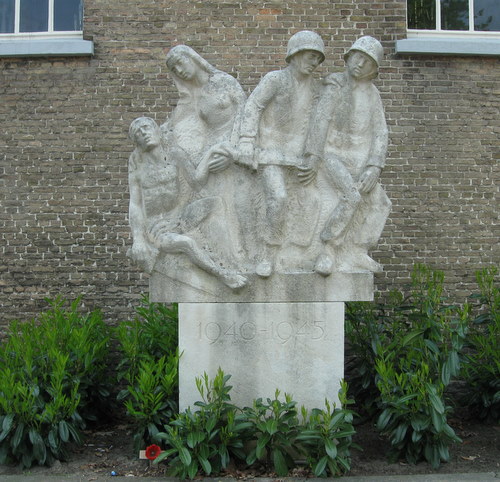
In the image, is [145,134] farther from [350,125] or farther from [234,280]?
[350,125]

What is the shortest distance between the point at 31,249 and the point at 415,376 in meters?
5.76

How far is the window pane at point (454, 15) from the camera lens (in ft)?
33.3

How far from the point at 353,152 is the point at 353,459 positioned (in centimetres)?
247

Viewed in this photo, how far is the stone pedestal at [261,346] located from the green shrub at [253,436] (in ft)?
→ 0.54

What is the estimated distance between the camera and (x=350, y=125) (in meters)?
5.89

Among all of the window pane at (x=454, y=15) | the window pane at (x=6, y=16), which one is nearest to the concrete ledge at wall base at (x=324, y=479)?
the window pane at (x=454, y=15)

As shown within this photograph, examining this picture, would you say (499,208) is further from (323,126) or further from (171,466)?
(171,466)

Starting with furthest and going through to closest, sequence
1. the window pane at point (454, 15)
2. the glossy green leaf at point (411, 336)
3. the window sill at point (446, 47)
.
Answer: the window pane at point (454, 15) < the window sill at point (446, 47) < the glossy green leaf at point (411, 336)

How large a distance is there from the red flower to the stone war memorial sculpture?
367mm

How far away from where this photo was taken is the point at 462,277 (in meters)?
9.63

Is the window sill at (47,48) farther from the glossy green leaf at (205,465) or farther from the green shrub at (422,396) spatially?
the glossy green leaf at (205,465)

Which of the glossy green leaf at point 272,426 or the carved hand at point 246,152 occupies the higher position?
the carved hand at point 246,152

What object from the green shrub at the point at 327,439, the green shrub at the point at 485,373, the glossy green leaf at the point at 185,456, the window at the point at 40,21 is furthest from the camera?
the window at the point at 40,21

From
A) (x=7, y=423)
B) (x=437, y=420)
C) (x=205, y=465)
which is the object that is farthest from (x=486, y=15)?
(x=7, y=423)
